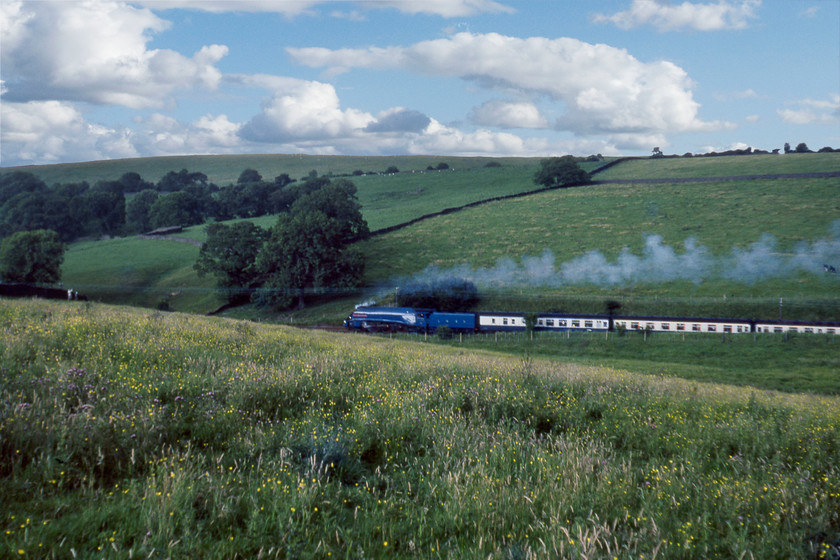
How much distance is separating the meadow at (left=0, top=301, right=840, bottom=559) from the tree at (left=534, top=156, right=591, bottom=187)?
98975 mm

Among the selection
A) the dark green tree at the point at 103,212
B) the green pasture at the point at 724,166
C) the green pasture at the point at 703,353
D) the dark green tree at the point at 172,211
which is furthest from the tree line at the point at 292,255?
the green pasture at the point at 724,166

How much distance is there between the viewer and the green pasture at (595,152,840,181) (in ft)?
310

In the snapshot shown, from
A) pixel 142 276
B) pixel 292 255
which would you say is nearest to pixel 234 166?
pixel 142 276

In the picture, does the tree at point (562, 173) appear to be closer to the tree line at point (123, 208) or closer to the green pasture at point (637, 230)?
the green pasture at point (637, 230)

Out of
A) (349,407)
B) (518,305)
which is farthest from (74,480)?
(518,305)

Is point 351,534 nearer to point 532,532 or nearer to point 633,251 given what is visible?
point 532,532

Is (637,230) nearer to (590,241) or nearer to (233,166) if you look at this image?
(590,241)

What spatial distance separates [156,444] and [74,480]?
2.98 ft

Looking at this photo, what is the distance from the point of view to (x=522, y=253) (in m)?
66.9

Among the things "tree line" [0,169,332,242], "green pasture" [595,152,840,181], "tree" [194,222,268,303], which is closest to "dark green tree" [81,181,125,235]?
"tree line" [0,169,332,242]

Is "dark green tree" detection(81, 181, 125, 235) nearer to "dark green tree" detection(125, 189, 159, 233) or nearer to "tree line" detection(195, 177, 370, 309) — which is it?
"dark green tree" detection(125, 189, 159, 233)

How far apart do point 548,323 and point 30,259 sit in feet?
215

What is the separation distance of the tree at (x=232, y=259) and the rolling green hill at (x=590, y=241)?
2.57 metres

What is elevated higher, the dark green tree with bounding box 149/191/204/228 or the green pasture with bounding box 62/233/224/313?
the dark green tree with bounding box 149/191/204/228
